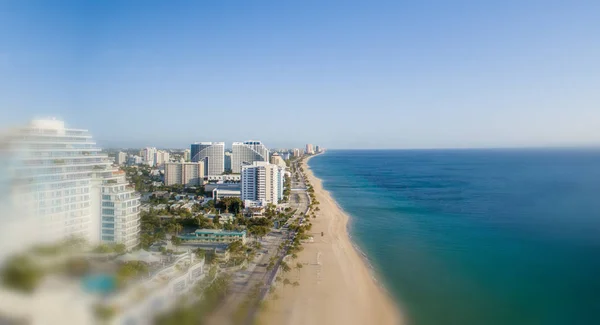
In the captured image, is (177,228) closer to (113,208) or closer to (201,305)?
(113,208)

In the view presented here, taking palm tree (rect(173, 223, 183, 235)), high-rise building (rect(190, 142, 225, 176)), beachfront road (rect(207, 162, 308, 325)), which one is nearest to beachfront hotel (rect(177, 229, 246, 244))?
palm tree (rect(173, 223, 183, 235))

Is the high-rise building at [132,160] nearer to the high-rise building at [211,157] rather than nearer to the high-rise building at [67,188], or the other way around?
the high-rise building at [211,157]

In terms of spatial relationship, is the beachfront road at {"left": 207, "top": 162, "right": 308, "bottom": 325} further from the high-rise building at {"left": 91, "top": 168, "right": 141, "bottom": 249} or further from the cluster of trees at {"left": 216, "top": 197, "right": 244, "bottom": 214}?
the cluster of trees at {"left": 216, "top": 197, "right": 244, "bottom": 214}

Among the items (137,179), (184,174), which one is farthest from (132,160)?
(137,179)

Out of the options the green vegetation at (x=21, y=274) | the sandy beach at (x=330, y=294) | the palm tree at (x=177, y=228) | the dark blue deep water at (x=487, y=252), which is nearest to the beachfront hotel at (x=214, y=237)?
the palm tree at (x=177, y=228)

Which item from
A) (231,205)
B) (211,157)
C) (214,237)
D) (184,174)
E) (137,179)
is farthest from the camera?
(211,157)

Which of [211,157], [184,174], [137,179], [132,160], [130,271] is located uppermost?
[211,157]

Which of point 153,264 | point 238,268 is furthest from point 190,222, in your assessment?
point 153,264
